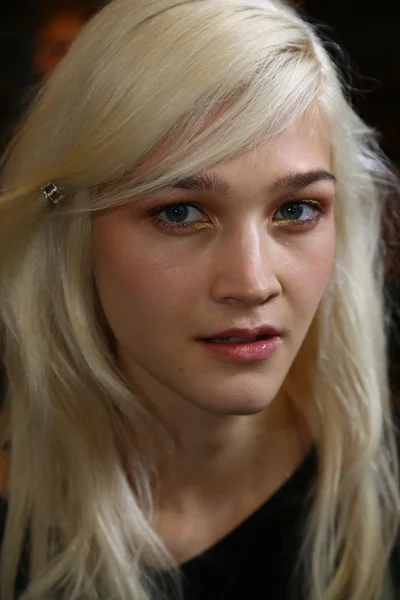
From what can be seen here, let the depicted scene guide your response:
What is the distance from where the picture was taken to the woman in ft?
2.48

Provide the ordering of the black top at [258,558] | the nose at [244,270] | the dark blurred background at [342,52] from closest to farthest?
the nose at [244,270] → the black top at [258,558] → the dark blurred background at [342,52]

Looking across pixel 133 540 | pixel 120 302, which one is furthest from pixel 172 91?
pixel 133 540

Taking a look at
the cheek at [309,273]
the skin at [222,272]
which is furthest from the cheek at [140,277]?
the cheek at [309,273]

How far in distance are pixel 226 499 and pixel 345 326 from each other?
0.25 meters

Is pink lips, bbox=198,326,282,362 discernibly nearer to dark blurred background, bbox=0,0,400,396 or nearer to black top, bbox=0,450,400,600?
black top, bbox=0,450,400,600

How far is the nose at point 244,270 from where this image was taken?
29.1 inches

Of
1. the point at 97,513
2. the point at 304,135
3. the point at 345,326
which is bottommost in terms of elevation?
the point at 97,513

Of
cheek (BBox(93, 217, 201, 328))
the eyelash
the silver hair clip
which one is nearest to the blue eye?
the eyelash

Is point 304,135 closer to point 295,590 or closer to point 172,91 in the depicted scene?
point 172,91

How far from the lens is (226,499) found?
2.99 ft

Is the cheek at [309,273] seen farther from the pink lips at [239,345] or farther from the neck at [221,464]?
the neck at [221,464]

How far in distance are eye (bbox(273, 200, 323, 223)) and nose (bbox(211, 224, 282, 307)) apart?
0.04m

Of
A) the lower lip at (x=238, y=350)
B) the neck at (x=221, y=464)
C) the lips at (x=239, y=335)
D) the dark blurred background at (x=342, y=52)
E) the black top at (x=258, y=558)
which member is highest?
the dark blurred background at (x=342, y=52)

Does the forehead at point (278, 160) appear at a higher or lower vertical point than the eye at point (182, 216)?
higher
